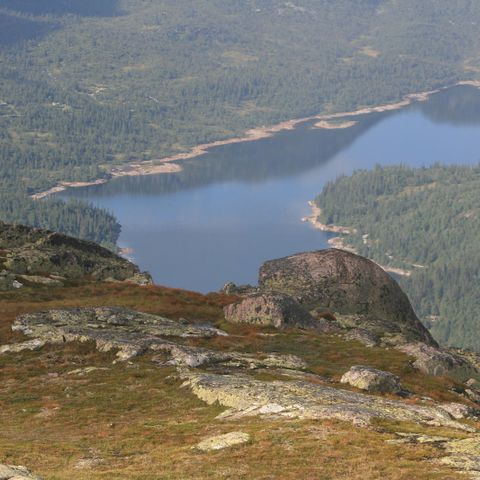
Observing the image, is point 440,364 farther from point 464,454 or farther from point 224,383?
point 464,454

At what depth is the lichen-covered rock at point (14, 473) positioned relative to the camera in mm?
35438

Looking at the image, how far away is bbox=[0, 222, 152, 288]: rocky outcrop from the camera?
89562 millimetres

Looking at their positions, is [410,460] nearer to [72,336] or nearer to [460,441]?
[460,441]

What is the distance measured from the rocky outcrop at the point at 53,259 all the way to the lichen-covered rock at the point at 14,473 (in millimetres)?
50312

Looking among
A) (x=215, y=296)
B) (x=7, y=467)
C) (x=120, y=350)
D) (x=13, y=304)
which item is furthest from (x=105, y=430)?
(x=215, y=296)

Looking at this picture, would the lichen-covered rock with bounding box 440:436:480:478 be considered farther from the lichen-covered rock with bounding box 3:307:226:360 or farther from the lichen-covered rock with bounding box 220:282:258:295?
the lichen-covered rock with bounding box 220:282:258:295

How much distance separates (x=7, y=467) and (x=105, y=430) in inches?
413

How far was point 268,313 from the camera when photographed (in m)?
77.3

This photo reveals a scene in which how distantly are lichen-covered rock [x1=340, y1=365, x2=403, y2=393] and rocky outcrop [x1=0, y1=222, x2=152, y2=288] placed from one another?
127 feet

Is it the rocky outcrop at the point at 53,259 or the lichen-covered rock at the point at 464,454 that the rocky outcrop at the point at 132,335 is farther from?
the lichen-covered rock at the point at 464,454

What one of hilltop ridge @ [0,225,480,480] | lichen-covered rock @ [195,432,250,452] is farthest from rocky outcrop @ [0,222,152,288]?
lichen-covered rock @ [195,432,250,452]

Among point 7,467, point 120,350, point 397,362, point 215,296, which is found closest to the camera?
point 7,467

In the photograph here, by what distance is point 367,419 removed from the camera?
1756 inches

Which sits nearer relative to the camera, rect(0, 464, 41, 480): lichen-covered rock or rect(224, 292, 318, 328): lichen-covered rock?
rect(0, 464, 41, 480): lichen-covered rock
